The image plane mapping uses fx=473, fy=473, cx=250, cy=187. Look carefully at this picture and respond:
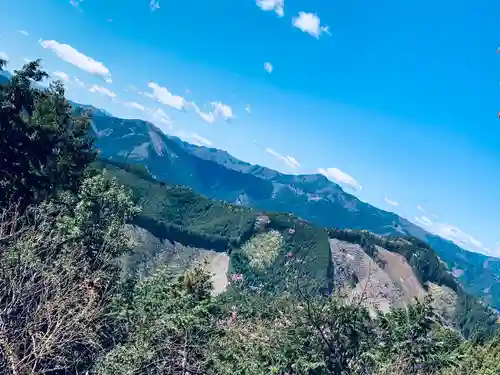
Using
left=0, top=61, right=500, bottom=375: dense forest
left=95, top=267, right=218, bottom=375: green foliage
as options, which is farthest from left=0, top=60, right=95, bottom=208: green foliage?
left=95, top=267, right=218, bottom=375: green foliage

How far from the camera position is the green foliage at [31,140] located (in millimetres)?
41562

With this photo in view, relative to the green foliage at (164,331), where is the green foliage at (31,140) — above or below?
above

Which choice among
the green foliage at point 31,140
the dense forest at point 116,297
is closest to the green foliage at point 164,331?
the dense forest at point 116,297

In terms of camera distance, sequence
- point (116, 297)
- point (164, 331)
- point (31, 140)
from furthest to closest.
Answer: point (31, 140), point (116, 297), point (164, 331)

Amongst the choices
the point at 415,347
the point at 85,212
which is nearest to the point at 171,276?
the point at 85,212

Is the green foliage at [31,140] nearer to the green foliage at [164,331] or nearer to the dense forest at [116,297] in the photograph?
the dense forest at [116,297]

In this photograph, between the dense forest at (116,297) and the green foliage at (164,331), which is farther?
the green foliage at (164,331)

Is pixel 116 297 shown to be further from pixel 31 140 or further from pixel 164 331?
pixel 31 140

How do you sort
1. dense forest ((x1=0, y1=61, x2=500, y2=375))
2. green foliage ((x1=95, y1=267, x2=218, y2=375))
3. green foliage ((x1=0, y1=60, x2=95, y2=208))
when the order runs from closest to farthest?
dense forest ((x1=0, y1=61, x2=500, y2=375)) → green foliage ((x1=95, y1=267, x2=218, y2=375)) → green foliage ((x1=0, y1=60, x2=95, y2=208))

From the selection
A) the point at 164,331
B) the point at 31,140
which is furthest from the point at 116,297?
the point at 31,140

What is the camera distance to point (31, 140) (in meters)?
43.1

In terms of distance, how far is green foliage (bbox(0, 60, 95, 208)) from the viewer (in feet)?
136

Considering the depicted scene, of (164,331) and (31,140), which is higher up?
(31,140)

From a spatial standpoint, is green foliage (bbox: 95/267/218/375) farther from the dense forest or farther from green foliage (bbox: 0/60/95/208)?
green foliage (bbox: 0/60/95/208)
